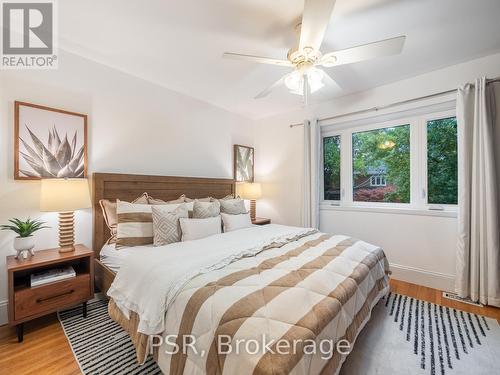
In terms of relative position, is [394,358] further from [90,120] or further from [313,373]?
[90,120]

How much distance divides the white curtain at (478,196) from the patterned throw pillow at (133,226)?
3298 mm

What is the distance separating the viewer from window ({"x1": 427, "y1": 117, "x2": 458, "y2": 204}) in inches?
107

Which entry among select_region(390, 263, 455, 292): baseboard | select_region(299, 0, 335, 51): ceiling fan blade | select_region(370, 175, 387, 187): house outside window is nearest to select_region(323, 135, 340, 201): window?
select_region(370, 175, 387, 187): house outside window

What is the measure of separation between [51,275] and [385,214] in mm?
3722

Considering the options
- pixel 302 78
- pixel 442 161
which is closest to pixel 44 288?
pixel 302 78

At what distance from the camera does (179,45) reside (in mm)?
2186

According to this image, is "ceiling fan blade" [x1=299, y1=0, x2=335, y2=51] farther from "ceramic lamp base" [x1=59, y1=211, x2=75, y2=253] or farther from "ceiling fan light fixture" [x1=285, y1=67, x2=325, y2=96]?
"ceramic lamp base" [x1=59, y1=211, x2=75, y2=253]

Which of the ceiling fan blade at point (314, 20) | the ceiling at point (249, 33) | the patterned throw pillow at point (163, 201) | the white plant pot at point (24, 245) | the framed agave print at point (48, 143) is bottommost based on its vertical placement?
the white plant pot at point (24, 245)

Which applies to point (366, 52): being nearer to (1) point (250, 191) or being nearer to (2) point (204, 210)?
(2) point (204, 210)

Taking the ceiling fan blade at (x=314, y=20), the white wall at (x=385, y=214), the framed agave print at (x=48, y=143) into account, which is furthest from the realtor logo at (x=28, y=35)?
the white wall at (x=385, y=214)

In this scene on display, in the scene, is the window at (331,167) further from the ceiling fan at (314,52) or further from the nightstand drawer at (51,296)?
the nightstand drawer at (51,296)

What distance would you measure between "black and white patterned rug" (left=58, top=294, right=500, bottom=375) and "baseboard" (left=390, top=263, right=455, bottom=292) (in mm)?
525

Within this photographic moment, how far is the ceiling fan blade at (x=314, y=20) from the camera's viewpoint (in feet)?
4.23

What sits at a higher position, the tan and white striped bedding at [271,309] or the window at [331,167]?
the window at [331,167]
